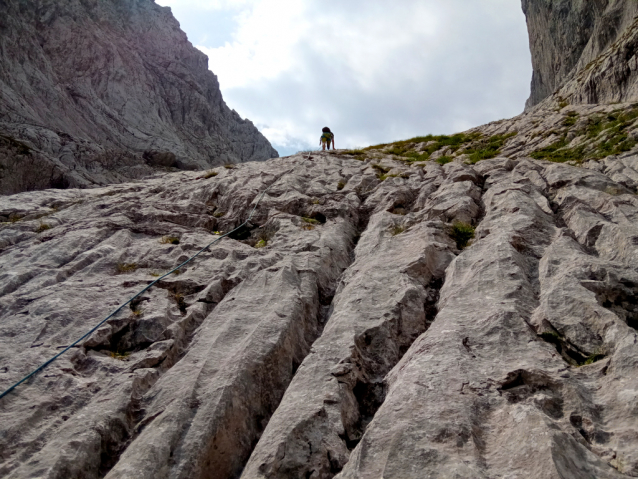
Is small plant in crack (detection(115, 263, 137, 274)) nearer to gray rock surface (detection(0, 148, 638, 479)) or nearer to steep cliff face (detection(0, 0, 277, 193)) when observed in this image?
gray rock surface (detection(0, 148, 638, 479))

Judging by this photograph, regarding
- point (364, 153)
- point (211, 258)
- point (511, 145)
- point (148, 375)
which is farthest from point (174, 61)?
point (148, 375)

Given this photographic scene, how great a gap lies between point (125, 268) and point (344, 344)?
720 centimetres

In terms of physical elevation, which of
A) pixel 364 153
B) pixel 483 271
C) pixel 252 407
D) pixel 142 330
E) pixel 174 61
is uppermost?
pixel 174 61

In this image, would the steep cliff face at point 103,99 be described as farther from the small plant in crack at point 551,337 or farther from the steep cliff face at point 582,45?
the steep cliff face at point 582,45

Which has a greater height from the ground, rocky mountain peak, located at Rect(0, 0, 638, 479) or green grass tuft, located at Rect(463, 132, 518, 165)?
green grass tuft, located at Rect(463, 132, 518, 165)

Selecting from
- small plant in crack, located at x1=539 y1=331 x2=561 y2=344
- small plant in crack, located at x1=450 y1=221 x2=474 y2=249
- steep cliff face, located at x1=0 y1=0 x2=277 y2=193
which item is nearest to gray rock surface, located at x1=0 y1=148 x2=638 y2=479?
small plant in crack, located at x1=539 y1=331 x2=561 y2=344

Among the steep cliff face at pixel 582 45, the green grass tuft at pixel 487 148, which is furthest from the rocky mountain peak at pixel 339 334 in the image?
the steep cliff face at pixel 582 45

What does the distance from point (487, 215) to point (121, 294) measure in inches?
404

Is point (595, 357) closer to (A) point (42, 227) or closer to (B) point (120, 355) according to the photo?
(B) point (120, 355)

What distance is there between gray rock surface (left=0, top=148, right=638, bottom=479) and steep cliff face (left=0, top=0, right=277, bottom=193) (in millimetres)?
24530

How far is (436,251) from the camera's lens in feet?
35.5

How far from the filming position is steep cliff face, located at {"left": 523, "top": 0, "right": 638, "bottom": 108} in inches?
953

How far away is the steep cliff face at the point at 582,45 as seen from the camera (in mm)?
24219

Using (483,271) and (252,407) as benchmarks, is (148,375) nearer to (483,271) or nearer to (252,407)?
(252,407)
